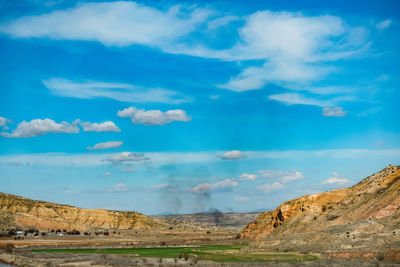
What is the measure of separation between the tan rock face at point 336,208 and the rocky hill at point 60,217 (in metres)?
70.5

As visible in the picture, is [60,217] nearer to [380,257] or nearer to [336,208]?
[336,208]

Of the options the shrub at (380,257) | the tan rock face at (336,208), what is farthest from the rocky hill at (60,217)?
the shrub at (380,257)

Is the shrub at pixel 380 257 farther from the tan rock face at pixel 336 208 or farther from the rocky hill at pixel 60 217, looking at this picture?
the rocky hill at pixel 60 217

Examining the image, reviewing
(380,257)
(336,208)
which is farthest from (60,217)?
(380,257)

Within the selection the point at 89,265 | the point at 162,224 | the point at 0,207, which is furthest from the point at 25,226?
the point at 89,265

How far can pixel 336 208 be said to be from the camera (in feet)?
293

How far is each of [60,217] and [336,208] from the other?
10808cm

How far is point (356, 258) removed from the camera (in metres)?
49.6

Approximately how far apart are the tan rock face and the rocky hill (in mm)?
70475

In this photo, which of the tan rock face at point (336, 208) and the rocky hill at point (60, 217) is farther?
the rocky hill at point (60, 217)

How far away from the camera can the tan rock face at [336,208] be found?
253ft

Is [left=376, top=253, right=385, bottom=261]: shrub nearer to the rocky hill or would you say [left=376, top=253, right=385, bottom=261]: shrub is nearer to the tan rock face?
the tan rock face

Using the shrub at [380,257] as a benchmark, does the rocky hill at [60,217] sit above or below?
above

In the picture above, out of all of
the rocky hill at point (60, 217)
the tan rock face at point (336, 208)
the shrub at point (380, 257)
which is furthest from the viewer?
the rocky hill at point (60, 217)
